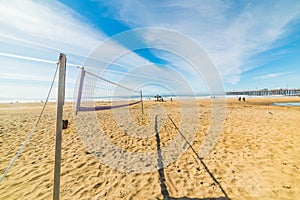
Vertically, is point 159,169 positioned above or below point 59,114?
below

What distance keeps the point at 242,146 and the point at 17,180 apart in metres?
7.01

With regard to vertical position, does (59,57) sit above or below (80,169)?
above

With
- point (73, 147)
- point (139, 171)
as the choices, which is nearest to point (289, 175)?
point (139, 171)

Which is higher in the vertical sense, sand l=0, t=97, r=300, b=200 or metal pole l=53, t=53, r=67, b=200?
metal pole l=53, t=53, r=67, b=200

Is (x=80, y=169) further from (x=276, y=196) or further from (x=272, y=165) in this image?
(x=272, y=165)

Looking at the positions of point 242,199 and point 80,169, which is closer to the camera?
point 242,199

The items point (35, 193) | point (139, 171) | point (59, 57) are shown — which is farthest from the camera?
point (139, 171)

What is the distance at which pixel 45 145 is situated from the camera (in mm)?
5609

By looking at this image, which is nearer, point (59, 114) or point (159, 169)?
point (59, 114)

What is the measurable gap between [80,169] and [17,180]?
1.38m

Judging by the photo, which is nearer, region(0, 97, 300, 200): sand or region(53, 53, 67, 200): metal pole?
region(53, 53, 67, 200): metal pole

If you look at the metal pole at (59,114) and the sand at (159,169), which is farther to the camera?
the sand at (159,169)

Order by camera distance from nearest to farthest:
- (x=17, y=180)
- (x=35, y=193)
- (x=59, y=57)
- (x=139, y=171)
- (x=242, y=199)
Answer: (x=59, y=57)
(x=242, y=199)
(x=35, y=193)
(x=17, y=180)
(x=139, y=171)

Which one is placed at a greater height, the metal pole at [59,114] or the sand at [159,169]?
the metal pole at [59,114]
